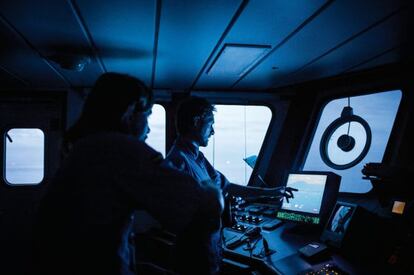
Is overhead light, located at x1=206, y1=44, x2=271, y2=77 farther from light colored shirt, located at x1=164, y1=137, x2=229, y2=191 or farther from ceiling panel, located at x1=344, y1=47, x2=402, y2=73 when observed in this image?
ceiling panel, located at x1=344, y1=47, x2=402, y2=73

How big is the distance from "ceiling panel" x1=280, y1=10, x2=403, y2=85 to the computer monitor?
0.93 m

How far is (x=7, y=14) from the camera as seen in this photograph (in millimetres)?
1731

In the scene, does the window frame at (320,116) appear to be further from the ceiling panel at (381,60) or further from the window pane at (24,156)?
the window pane at (24,156)

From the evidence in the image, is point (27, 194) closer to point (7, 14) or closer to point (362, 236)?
point (7, 14)

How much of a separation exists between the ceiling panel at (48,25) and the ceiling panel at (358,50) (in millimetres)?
1801

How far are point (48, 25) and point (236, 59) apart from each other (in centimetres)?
135

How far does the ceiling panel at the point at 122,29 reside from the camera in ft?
5.33

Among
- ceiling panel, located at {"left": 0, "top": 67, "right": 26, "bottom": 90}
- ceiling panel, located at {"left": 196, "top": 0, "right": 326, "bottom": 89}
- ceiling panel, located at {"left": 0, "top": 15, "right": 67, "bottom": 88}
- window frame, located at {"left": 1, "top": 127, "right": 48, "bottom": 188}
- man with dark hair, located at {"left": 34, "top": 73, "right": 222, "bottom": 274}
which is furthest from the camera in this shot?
window frame, located at {"left": 1, "top": 127, "right": 48, "bottom": 188}

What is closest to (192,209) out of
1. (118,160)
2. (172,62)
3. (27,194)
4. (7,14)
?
(118,160)

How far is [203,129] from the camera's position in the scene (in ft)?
7.33

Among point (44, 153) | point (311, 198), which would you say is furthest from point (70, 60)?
point (311, 198)

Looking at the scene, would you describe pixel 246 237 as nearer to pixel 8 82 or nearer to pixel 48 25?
pixel 48 25

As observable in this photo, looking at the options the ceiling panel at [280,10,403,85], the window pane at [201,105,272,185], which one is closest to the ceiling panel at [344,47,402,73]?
the ceiling panel at [280,10,403,85]

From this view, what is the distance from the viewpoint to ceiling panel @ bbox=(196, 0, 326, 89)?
1.61 m
